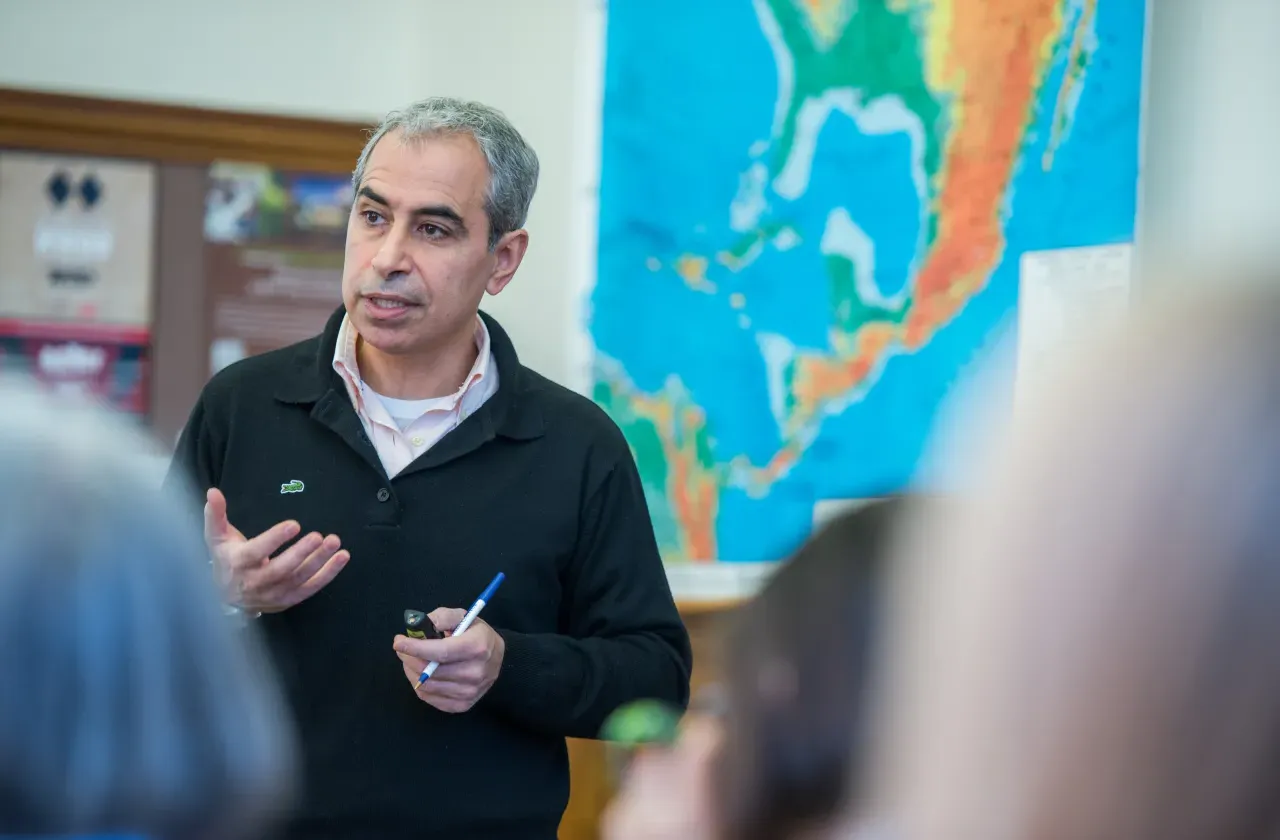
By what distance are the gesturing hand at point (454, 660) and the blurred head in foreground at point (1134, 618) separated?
50.5 inches

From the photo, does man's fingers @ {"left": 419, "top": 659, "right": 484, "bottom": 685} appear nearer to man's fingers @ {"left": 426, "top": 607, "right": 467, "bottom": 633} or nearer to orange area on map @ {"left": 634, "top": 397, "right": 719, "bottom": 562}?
man's fingers @ {"left": 426, "top": 607, "right": 467, "bottom": 633}

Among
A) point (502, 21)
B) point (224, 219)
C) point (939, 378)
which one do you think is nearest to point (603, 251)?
point (939, 378)

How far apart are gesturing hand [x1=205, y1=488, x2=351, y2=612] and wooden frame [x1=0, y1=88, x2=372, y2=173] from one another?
2492mm

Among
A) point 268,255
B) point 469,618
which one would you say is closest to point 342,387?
point 469,618

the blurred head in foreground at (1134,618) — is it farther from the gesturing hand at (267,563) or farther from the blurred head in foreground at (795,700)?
the gesturing hand at (267,563)

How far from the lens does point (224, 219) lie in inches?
168

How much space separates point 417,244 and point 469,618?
1.97 ft

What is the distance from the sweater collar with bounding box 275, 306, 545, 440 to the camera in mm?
1956

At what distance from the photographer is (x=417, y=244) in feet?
6.57

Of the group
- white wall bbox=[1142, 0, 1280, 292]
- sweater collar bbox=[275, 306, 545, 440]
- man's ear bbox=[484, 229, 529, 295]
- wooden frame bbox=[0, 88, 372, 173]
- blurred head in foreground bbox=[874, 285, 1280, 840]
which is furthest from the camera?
wooden frame bbox=[0, 88, 372, 173]

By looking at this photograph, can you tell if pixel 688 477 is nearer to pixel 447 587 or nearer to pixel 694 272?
pixel 694 272

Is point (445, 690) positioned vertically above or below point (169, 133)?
below

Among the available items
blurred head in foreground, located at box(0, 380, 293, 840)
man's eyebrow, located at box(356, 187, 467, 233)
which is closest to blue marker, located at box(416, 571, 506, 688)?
man's eyebrow, located at box(356, 187, 467, 233)

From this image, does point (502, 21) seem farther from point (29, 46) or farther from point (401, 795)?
point (401, 795)
